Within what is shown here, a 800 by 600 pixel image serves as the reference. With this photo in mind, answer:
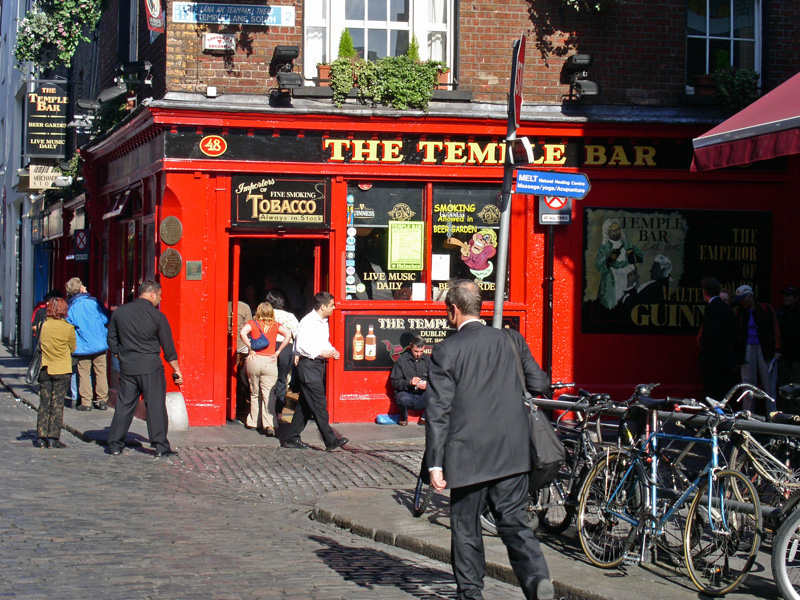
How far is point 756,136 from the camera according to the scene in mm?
8242

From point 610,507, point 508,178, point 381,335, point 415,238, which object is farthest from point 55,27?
point 610,507

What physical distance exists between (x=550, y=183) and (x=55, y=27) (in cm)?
999

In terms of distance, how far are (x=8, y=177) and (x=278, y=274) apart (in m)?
20.2

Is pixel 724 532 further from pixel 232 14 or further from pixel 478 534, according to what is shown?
pixel 232 14

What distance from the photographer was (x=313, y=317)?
1099 cm

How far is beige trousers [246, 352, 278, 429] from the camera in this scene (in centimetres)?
1227

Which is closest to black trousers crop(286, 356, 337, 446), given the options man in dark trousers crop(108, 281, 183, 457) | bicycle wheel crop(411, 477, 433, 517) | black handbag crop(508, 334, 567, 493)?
man in dark trousers crop(108, 281, 183, 457)

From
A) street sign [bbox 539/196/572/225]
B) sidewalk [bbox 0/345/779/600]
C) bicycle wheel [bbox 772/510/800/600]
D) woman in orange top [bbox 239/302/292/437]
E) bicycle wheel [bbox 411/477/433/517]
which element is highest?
street sign [bbox 539/196/572/225]

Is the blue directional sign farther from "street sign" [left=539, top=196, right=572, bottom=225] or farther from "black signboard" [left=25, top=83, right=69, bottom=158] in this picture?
"black signboard" [left=25, top=83, right=69, bottom=158]

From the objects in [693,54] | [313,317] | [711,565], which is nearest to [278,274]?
[313,317]

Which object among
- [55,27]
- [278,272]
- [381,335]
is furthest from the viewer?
[55,27]

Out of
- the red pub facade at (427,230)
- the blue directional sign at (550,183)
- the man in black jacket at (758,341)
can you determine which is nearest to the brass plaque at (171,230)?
the red pub facade at (427,230)

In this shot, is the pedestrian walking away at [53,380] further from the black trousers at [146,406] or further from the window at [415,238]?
the window at [415,238]

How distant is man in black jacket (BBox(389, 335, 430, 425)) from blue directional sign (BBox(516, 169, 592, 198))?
15.5ft
